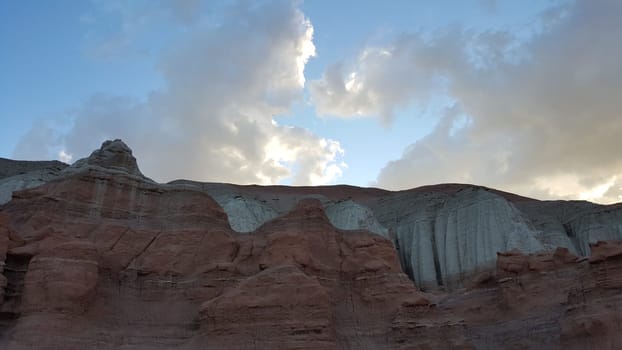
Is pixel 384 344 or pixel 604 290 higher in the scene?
pixel 604 290

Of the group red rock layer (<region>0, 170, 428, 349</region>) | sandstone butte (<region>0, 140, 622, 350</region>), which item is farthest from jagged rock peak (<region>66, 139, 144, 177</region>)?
red rock layer (<region>0, 170, 428, 349</region>)

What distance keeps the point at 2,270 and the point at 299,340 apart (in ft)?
38.6

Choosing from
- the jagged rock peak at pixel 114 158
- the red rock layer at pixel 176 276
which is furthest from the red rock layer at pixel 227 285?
the jagged rock peak at pixel 114 158

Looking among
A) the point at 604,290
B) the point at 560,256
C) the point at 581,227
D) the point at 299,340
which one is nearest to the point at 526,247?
the point at 581,227

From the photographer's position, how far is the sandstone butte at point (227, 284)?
23438 millimetres

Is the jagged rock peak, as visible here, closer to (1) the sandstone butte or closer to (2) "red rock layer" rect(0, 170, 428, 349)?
(1) the sandstone butte

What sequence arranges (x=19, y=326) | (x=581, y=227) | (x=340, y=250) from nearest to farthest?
(x=19, y=326), (x=340, y=250), (x=581, y=227)

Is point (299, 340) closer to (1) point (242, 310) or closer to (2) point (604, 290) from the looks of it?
(1) point (242, 310)

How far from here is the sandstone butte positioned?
23438mm

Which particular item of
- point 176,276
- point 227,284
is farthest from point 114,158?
point 227,284

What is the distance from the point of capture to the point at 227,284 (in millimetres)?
26797

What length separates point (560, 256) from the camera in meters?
31.5

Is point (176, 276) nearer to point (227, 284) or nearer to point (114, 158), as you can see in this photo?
point (227, 284)

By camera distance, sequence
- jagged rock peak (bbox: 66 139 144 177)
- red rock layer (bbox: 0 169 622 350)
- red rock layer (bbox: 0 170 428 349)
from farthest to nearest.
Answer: jagged rock peak (bbox: 66 139 144 177), red rock layer (bbox: 0 169 622 350), red rock layer (bbox: 0 170 428 349)
